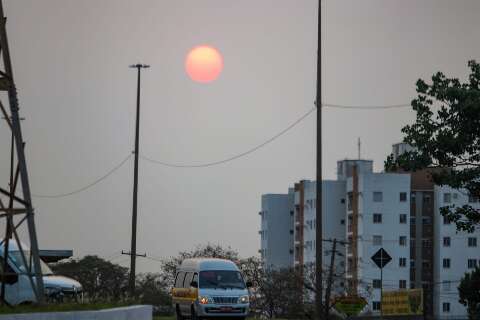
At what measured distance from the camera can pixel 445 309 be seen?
168m

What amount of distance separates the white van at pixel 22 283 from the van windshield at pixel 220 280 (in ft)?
12.0

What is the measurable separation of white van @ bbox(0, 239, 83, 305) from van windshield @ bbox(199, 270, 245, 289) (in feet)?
12.0

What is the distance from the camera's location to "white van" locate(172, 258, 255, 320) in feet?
120

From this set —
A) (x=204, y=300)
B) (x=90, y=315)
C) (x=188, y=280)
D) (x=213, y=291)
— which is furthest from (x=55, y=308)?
(x=188, y=280)

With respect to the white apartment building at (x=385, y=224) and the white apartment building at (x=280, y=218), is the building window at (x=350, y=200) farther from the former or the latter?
the white apartment building at (x=280, y=218)

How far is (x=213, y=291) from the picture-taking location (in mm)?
36781

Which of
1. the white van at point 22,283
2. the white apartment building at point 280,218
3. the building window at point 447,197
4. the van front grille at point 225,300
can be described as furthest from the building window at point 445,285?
the white van at point 22,283

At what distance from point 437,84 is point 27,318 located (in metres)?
20.1

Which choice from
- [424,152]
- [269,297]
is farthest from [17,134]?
[269,297]

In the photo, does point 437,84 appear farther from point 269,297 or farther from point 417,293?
point 269,297

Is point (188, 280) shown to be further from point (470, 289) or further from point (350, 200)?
point (350, 200)

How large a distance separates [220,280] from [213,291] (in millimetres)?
553

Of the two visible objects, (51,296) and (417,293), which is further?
(417,293)

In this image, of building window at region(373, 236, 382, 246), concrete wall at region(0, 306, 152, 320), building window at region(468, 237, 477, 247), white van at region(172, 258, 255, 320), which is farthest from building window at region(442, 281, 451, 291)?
concrete wall at region(0, 306, 152, 320)
